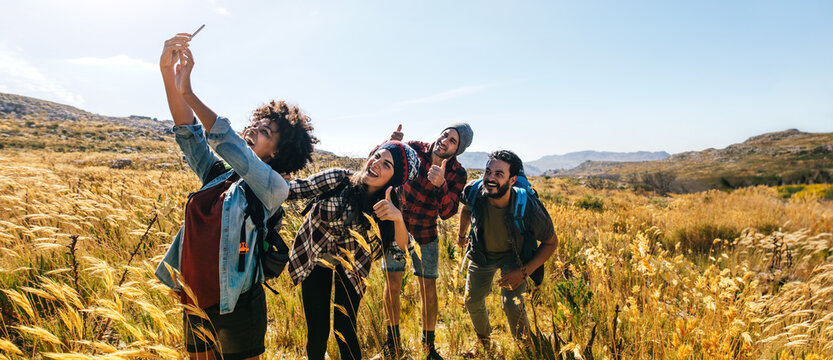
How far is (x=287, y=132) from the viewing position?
79.5 inches

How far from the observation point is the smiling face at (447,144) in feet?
10.5

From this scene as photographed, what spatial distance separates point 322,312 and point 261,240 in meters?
0.79

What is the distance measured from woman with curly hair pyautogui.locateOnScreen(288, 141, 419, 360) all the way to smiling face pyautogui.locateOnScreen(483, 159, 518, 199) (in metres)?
0.83

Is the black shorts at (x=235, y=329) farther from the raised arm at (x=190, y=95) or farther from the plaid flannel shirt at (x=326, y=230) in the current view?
the raised arm at (x=190, y=95)

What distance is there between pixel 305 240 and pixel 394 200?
0.70m

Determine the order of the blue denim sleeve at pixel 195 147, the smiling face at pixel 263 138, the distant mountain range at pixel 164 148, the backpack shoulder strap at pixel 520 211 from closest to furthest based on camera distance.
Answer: the blue denim sleeve at pixel 195 147, the smiling face at pixel 263 138, the backpack shoulder strap at pixel 520 211, the distant mountain range at pixel 164 148

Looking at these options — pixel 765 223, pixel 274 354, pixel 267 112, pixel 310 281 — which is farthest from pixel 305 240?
pixel 765 223

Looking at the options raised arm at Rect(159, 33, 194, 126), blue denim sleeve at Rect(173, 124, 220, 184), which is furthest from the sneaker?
raised arm at Rect(159, 33, 194, 126)

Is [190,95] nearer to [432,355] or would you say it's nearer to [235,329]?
[235,329]

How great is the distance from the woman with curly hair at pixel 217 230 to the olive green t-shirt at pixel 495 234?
1.92m

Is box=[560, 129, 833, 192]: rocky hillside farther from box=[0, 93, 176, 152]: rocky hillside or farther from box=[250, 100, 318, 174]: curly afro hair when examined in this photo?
box=[0, 93, 176, 152]: rocky hillside

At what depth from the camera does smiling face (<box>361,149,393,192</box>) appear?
2.28m

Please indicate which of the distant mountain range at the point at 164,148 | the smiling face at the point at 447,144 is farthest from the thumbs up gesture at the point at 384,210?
the distant mountain range at the point at 164,148

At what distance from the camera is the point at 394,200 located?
7.55 ft
